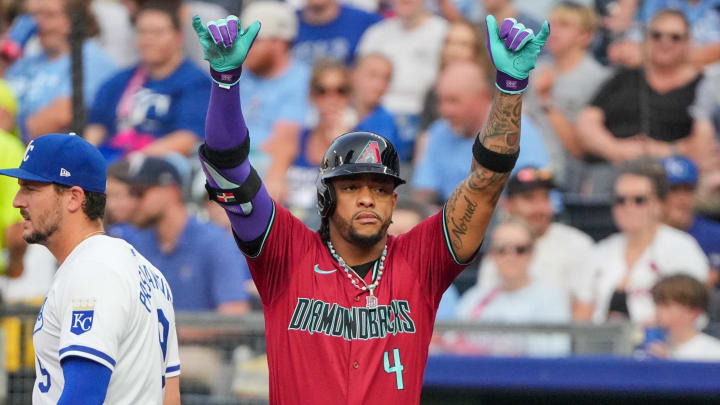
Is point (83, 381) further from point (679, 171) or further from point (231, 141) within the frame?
point (679, 171)

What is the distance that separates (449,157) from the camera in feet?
28.7

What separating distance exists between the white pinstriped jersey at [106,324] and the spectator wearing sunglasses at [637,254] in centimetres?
411

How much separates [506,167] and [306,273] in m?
0.84

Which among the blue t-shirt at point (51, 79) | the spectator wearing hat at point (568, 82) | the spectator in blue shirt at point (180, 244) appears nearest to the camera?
the spectator in blue shirt at point (180, 244)

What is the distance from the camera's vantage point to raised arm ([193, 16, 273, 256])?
13.0ft

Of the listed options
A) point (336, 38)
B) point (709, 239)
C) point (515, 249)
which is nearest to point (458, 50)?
point (336, 38)

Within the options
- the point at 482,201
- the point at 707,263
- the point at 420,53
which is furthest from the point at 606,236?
the point at 482,201

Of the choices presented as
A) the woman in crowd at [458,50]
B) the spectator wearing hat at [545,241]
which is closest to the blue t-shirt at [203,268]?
the spectator wearing hat at [545,241]

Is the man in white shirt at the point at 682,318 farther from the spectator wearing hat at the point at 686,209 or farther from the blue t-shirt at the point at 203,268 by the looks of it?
the blue t-shirt at the point at 203,268

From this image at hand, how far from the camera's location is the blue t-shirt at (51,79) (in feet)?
32.0

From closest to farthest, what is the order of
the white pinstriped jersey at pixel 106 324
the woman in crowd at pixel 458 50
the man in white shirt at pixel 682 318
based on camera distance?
the white pinstriped jersey at pixel 106 324 < the man in white shirt at pixel 682 318 < the woman in crowd at pixel 458 50

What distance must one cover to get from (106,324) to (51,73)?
6.59 meters

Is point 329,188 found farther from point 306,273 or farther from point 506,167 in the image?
point 506,167

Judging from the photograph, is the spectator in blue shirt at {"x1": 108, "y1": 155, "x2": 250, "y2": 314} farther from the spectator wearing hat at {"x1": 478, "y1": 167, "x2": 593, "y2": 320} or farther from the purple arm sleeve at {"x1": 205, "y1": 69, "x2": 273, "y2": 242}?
the purple arm sleeve at {"x1": 205, "y1": 69, "x2": 273, "y2": 242}
